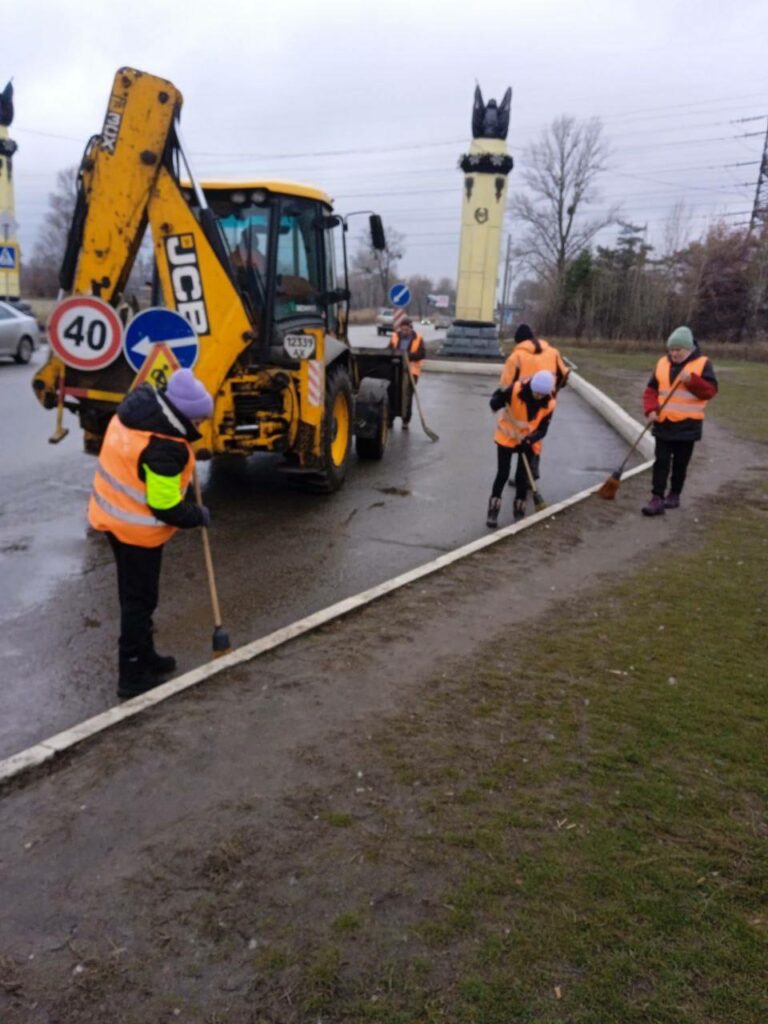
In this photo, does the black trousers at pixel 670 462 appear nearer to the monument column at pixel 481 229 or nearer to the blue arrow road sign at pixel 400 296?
the blue arrow road sign at pixel 400 296

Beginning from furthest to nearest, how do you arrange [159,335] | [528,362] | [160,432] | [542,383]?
[528,362] → [542,383] → [159,335] → [160,432]

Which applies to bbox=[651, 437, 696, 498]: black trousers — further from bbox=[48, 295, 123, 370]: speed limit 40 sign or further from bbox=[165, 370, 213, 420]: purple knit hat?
bbox=[165, 370, 213, 420]: purple knit hat

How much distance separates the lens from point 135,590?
4469 mm

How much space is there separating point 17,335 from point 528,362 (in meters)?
16.4

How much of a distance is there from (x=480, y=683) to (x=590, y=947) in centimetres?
197

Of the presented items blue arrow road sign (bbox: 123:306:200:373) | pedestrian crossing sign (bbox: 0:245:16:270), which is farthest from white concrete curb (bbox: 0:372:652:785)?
pedestrian crossing sign (bbox: 0:245:16:270)

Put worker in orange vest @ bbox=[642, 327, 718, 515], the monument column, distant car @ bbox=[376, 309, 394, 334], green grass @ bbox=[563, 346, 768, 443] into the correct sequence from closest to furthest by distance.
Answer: worker in orange vest @ bbox=[642, 327, 718, 515] → green grass @ bbox=[563, 346, 768, 443] → the monument column → distant car @ bbox=[376, 309, 394, 334]

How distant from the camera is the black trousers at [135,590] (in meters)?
4.44

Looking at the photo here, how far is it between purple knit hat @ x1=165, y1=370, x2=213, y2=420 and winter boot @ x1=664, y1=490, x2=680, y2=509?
5927 mm

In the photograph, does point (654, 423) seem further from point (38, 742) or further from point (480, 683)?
point (38, 742)

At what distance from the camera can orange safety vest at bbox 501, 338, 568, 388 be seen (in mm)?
8328

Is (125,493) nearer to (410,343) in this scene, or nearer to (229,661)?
(229,661)

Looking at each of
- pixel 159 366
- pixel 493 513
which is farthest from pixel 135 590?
pixel 493 513

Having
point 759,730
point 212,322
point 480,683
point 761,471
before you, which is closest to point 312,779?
point 480,683
